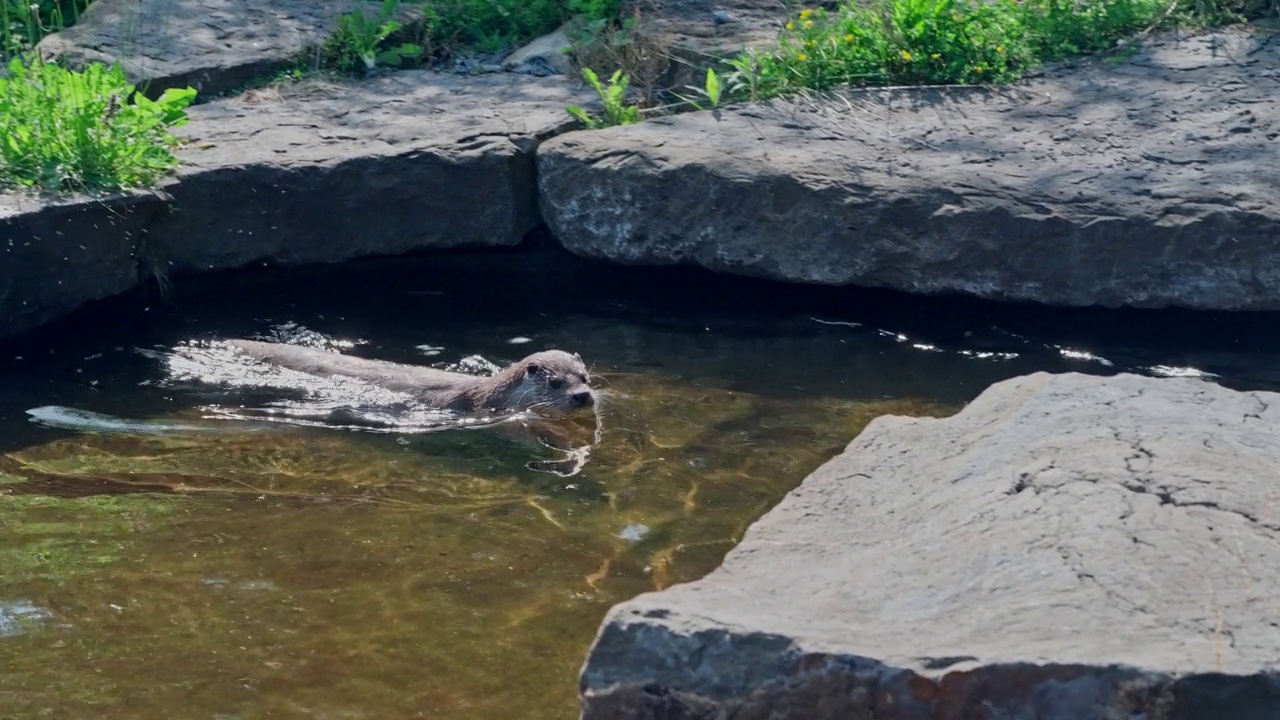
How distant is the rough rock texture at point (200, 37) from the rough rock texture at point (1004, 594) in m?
6.09

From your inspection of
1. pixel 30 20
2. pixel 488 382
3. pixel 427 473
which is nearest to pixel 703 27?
pixel 488 382

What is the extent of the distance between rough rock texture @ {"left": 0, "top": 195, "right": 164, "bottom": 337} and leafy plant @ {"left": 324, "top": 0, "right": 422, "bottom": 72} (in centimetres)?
251

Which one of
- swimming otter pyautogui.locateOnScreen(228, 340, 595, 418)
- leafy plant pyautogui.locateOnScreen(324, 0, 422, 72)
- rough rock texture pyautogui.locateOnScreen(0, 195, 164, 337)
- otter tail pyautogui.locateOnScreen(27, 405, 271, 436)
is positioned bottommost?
swimming otter pyautogui.locateOnScreen(228, 340, 595, 418)

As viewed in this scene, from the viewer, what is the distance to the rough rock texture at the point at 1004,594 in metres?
2.76

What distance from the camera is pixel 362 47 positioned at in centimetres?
918

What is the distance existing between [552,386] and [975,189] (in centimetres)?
212

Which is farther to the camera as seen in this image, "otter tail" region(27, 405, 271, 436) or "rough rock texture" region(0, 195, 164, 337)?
"rough rock texture" region(0, 195, 164, 337)

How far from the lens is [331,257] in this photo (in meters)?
7.44

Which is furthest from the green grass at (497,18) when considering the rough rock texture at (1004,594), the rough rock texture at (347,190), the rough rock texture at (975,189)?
the rough rock texture at (1004,594)

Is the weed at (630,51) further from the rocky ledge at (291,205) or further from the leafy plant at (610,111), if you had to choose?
the rocky ledge at (291,205)

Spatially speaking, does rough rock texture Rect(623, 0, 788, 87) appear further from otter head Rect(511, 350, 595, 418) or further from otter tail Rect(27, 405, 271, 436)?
otter tail Rect(27, 405, 271, 436)

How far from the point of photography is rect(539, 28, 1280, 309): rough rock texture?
255 inches

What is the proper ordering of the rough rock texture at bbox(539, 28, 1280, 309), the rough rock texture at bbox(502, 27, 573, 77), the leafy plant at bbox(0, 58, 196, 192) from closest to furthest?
the rough rock texture at bbox(539, 28, 1280, 309), the leafy plant at bbox(0, 58, 196, 192), the rough rock texture at bbox(502, 27, 573, 77)

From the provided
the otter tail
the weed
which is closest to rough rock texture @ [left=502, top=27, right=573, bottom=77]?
the weed
